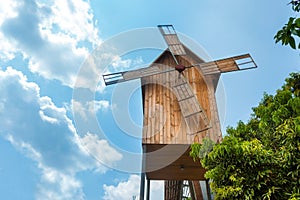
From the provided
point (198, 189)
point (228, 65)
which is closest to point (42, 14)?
point (228, 65)

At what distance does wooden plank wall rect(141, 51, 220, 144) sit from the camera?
5.51 m

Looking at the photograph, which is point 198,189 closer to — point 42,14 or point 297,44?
point 42,14

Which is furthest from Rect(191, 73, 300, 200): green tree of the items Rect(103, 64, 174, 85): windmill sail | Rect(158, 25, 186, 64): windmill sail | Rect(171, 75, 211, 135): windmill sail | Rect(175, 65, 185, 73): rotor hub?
Rect(158, 25, 186, 64): windmill sail

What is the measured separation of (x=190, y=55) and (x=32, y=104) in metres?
4.60

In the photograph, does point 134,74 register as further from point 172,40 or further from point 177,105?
point 172,40

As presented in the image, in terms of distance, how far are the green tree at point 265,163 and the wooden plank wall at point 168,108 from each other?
153 cm

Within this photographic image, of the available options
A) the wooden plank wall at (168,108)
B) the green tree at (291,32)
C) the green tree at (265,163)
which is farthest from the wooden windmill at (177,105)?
the green tree at (291,32)

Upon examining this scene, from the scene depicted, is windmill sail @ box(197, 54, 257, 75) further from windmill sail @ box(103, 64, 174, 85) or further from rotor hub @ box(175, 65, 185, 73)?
windmill sail @ box(103, 64, 174, 85)

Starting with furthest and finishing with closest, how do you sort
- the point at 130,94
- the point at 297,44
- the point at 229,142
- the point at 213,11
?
the point at 213,11, the point at 130,94, the point at 229,142, the point at 297,44

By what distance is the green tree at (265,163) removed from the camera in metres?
3.61

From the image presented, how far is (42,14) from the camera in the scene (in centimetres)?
837

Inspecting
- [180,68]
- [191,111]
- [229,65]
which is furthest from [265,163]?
[229,65]

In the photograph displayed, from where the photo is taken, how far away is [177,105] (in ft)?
19.6

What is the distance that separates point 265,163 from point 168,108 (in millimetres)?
2489
